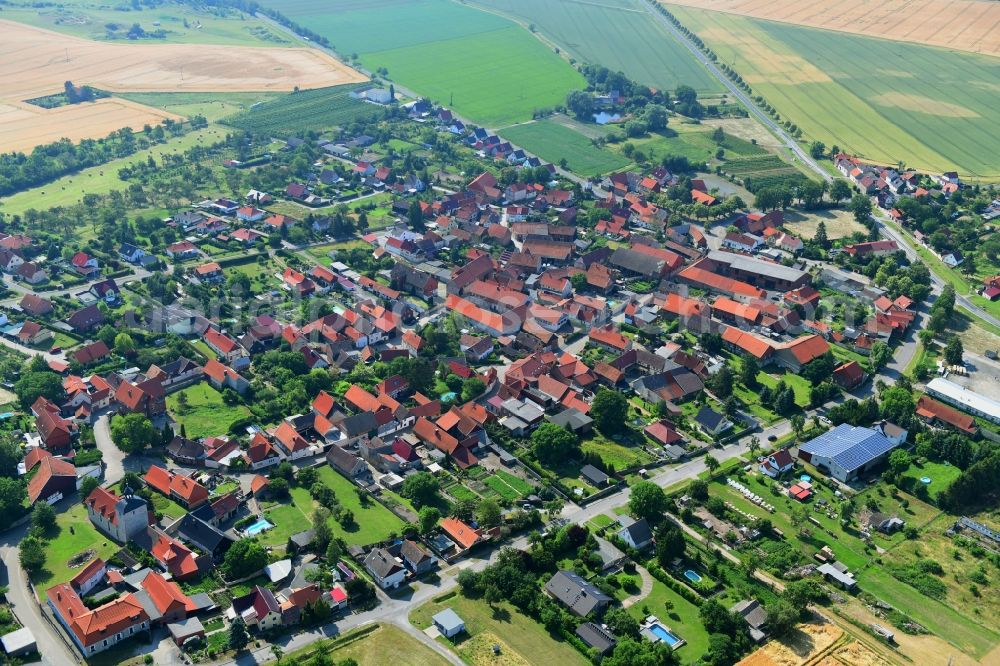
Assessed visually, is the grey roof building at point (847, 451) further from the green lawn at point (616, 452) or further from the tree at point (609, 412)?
the tree at point (609, 412)

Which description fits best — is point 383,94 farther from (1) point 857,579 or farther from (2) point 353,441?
(1) point 857,579

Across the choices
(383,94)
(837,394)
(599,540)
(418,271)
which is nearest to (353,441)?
(599,540)

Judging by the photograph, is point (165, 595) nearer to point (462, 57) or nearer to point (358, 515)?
point (358, 515)

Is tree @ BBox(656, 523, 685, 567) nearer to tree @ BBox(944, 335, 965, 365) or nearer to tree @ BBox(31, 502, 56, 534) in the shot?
tree @ BBox(31, 502, 56, 534)


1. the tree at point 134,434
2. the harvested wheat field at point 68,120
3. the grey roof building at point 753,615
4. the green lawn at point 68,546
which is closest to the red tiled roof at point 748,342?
the grey roof building at point 753,615

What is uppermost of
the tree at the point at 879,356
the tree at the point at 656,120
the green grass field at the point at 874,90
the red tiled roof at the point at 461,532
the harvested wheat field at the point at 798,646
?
the green grass field at the point at 874,90

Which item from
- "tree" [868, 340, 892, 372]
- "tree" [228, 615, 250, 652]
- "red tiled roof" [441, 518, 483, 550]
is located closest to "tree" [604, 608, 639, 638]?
"red tiled roof" [441, 518, 483, 550]

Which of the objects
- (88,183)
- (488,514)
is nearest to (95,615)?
(488,514)

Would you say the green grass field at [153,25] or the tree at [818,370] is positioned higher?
the green grass field at [153,25]
